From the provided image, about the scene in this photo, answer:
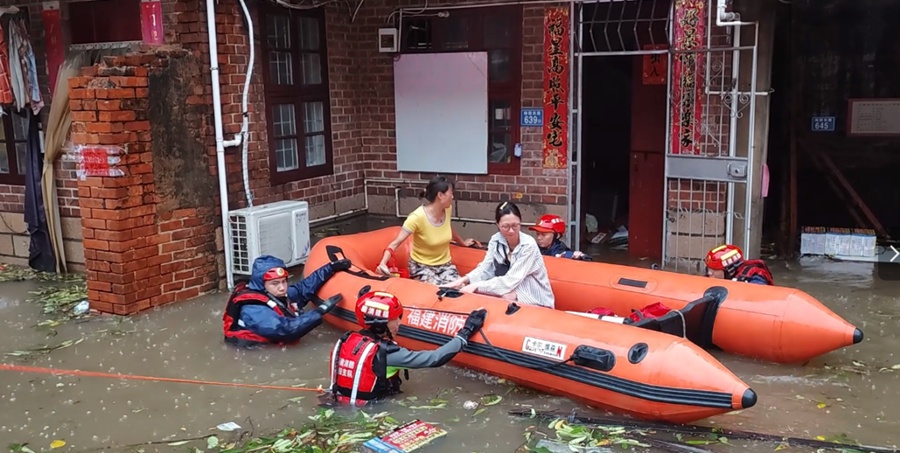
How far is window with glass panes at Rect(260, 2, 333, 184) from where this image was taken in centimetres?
756

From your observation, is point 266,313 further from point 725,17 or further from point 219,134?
point 725,17

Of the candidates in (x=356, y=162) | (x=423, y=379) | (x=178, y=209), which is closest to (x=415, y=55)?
(x=356, y=162)

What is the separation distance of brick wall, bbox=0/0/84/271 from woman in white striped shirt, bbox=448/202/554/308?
433 centimetres

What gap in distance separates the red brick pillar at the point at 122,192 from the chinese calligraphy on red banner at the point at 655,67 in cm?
434

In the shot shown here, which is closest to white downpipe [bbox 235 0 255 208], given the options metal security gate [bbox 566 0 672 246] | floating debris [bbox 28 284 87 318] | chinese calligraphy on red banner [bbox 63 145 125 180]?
chinese calligraphy on red banner [bbox 63 145 125 180]

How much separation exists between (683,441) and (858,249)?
4640 millimetres

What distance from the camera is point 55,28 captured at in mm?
7457

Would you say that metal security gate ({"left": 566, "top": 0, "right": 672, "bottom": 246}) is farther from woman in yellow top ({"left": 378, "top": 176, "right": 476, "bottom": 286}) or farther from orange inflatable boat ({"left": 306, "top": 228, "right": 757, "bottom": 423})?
orange inflatable boat ({"left": 306, "top": 228, "right": 757, "bottom": 423})

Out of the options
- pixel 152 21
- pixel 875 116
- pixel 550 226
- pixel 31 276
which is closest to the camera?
pixel 550 226

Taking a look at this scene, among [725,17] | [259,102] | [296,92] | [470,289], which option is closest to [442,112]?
[296,92]

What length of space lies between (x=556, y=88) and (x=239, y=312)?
3.81 m

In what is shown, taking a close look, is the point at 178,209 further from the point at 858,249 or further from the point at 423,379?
the point at 858,249

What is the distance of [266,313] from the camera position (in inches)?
214

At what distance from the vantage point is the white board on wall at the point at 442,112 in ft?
26.5
